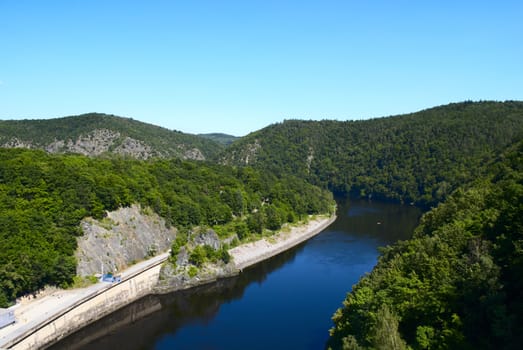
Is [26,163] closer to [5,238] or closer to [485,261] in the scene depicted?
[5,238]

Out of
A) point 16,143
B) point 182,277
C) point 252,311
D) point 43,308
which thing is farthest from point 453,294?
point 16,143

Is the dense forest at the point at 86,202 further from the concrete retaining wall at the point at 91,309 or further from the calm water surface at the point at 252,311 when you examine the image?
the calm water surface at the point at 252,311

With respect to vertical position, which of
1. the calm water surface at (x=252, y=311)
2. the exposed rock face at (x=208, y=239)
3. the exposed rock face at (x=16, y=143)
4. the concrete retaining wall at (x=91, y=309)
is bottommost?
the calm water surface at (x=252, y=311)

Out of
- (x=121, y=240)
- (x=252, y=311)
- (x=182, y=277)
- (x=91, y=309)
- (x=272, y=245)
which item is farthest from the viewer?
(x=272, y=245)

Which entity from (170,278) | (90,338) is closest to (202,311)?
(170,278)

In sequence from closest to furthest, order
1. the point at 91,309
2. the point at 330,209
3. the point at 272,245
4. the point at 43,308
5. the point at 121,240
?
the point at 43,308 → the point at 91,309 → the point at 121,240 → the point at 272,245 → the point at 330,209

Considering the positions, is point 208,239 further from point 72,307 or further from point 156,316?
Answer: point 72,307

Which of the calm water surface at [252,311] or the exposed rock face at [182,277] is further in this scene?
the exposed rock face at [182,277]

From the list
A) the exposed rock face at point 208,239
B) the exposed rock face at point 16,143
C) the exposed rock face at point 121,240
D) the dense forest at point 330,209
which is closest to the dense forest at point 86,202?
the dense forest at point 330,209
